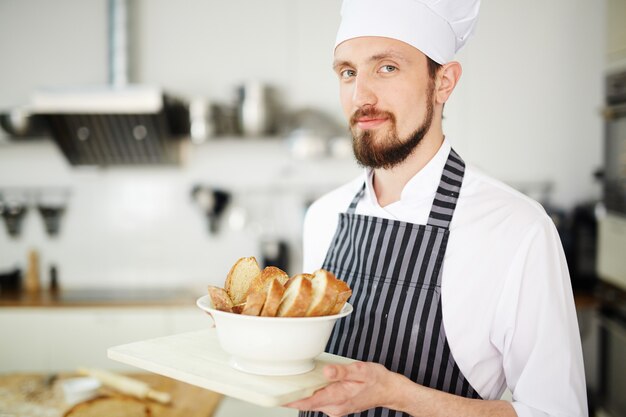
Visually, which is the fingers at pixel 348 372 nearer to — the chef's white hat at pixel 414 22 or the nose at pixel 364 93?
the nose at pixel 364 93

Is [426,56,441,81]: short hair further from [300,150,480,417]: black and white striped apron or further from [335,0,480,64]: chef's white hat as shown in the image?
[300,150,480,417]: black and white striped apron

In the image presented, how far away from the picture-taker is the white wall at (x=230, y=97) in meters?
3.98

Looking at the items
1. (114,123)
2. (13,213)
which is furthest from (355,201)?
(13,213)

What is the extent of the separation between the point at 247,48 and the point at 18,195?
202 cm

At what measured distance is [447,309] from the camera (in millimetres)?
1283

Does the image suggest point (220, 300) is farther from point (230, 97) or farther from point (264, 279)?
point (230, 97)

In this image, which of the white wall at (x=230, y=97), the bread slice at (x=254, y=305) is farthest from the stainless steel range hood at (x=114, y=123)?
A: the bread slice at (x=254, y=305)

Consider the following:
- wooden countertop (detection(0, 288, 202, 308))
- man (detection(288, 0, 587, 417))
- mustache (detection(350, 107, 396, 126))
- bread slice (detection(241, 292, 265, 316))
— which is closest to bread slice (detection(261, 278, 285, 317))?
bread slice (detection(241, 292, 265, 316))

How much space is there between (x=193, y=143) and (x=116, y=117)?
1.91ft

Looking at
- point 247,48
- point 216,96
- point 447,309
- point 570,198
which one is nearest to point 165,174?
point 216,96

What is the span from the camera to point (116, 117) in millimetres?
3764

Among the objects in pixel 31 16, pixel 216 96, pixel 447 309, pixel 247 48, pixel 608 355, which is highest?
pixel 31 16

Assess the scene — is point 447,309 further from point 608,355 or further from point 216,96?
point 216,96

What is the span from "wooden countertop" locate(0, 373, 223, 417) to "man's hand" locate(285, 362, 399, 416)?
1.07 meters
